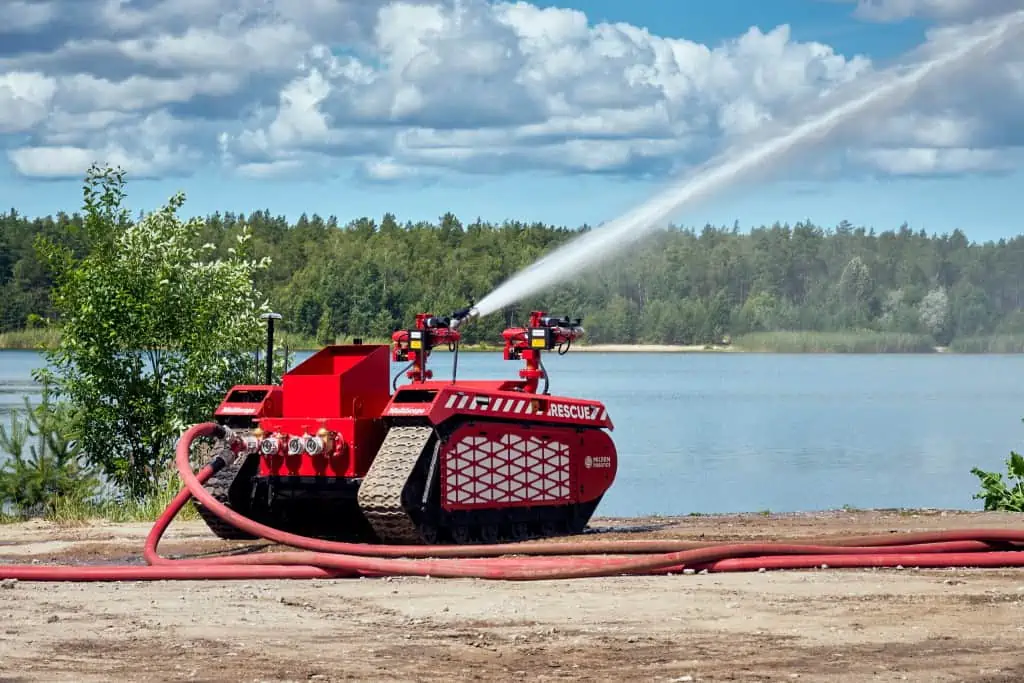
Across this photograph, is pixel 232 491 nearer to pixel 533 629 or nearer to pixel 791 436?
pixel 533 629

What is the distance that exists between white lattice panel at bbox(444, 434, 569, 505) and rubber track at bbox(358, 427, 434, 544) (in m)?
0.54

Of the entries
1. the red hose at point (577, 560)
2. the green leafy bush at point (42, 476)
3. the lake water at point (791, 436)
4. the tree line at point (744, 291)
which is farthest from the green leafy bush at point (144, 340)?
the tree line at point (744, 291)

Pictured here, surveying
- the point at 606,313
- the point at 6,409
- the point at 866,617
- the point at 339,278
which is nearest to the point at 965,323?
the point at 606,313

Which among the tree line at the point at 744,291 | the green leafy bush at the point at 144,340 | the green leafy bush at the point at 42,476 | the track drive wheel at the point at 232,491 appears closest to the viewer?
the track drive wheel at the point at 232,491

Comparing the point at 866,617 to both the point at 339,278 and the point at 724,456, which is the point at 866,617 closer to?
the point at 724,456

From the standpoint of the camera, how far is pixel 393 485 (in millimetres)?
16203

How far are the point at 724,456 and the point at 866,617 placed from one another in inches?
1310

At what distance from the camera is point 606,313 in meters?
77.5

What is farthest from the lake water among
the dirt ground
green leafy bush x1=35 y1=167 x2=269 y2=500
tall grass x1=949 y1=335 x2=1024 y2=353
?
the dirt ground

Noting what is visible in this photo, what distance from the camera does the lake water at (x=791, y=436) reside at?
112 feet

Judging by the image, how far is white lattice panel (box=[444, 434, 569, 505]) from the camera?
1714 cm

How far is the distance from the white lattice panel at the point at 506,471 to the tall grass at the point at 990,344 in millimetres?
72936

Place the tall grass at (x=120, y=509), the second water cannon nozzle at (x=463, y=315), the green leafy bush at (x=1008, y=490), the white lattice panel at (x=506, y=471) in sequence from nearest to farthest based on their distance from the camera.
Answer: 1. the white lattice panel at (x=506, y=471)
2. the second water cannon nozzle at (x=463, y=315)
3. the green leafy bush at (x=1008, y=490)
4. the tall grass at (x=120, y=509)

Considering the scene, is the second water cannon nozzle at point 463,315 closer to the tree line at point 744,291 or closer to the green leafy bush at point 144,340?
the green leafy bush at point 144,340
